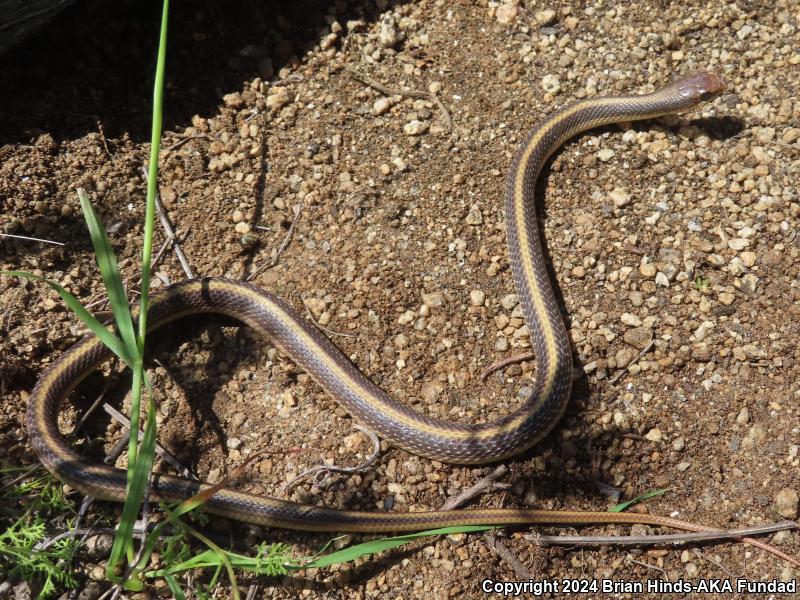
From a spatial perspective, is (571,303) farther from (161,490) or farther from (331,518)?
(161,490)

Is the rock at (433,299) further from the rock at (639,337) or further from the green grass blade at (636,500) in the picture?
the green grass blade at (636,500)

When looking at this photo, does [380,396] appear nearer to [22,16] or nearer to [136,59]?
[136,59]

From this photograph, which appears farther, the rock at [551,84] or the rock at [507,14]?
the rock at [507,14]

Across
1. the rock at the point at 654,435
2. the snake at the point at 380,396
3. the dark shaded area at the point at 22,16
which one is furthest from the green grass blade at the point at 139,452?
the rock at the point at 654,435

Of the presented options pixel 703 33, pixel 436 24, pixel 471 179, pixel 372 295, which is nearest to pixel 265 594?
pixel 372 295

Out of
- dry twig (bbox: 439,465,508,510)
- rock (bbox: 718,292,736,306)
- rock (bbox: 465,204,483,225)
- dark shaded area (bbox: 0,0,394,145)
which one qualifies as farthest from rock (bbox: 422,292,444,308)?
dark shaded area (bbox: 0,0,394,145)

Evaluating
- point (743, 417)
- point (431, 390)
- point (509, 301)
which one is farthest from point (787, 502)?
point (431, 390)
